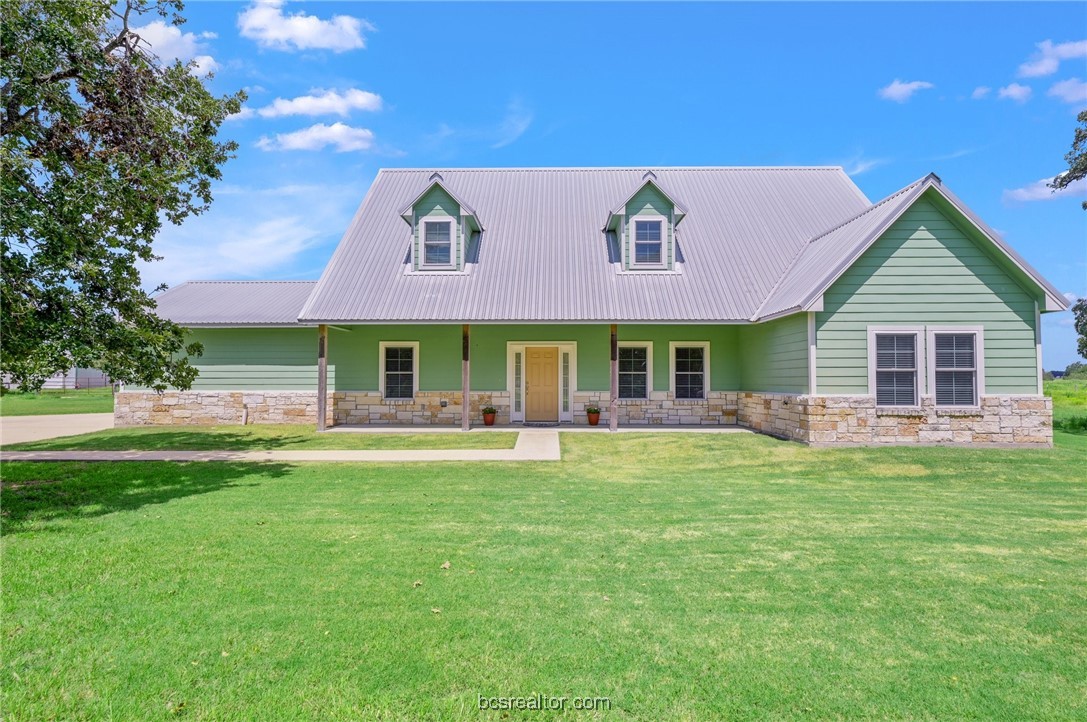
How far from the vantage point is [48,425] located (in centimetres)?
1797

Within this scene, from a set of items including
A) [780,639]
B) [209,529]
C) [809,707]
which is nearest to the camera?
[809,707]

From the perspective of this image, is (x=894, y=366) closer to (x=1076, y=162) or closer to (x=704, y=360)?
(x=704, y=360)

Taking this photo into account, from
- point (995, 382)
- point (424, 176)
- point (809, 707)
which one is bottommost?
point (809, 707)

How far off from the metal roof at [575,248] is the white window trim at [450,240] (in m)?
0.37

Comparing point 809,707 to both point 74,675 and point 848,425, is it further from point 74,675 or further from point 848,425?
point 848,425

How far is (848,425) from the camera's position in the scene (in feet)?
39.9

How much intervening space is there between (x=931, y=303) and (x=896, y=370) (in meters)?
1.63

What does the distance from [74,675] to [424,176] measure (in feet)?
64.6

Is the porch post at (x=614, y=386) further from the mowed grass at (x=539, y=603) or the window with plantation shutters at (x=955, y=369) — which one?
the window with plantation shutters at (x=955, y=369)

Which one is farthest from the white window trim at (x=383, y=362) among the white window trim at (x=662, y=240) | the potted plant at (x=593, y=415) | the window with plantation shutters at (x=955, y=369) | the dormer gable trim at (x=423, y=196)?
the window with plantation shutters at (x=955, y=369)

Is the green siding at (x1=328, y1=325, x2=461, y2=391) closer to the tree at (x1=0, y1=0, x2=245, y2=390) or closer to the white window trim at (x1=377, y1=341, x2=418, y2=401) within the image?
the white window trim at (x1=377, y1=341, x2=418, y2=401)

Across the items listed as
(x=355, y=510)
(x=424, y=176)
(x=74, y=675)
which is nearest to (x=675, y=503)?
(x=355, y=510)

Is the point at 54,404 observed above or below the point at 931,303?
below

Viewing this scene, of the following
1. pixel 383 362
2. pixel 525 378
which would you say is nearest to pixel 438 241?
pixel 383 362
